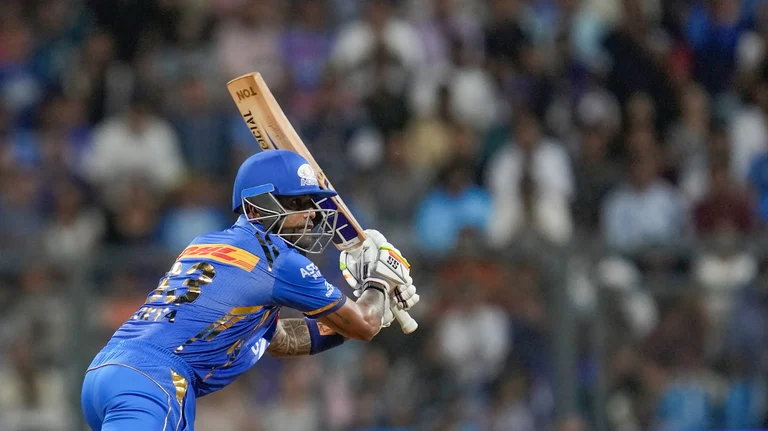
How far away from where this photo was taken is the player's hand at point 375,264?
216 inches

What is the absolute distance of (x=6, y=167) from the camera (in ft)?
33.5

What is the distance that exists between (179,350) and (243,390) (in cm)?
398

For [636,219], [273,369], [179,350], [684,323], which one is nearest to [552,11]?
[636,219]

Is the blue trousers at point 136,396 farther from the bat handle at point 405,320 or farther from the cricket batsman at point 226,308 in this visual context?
the bat handle at point 405,320

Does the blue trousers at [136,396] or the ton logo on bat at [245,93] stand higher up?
the ton logo on bat at [245,93]

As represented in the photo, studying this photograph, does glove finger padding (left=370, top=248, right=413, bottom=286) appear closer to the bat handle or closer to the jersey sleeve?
the bat handle

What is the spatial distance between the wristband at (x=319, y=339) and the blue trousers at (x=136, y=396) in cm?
90

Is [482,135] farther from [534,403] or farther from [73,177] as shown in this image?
[73,177]

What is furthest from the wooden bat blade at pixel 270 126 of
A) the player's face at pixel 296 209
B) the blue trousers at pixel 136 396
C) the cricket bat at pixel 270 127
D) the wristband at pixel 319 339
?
the blue trousers at pixel 136 396

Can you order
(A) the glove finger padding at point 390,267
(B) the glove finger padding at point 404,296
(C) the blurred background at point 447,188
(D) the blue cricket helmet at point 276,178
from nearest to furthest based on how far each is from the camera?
1. (D) the blue cricket helmet at point 276,178
2. (A) the glove finger padding at point 390,267
3. (B) the glove finger padding at point 404,296
4. (C) the blurred background at point 447,188

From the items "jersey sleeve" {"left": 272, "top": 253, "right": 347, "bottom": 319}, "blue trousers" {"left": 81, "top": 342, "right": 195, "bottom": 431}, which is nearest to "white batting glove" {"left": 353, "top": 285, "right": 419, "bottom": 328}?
"jersey sleeve" {"left": 272, "top": 253, "right": 347, "bottom": 319}

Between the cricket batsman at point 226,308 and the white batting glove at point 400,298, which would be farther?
the white batting glove at point 400,298

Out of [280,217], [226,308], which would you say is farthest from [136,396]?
[280,217]

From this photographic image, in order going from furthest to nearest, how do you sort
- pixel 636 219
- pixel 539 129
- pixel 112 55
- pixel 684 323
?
pixel 112 55
pixel 539 129
pixel 636 219
pixel 684 323
